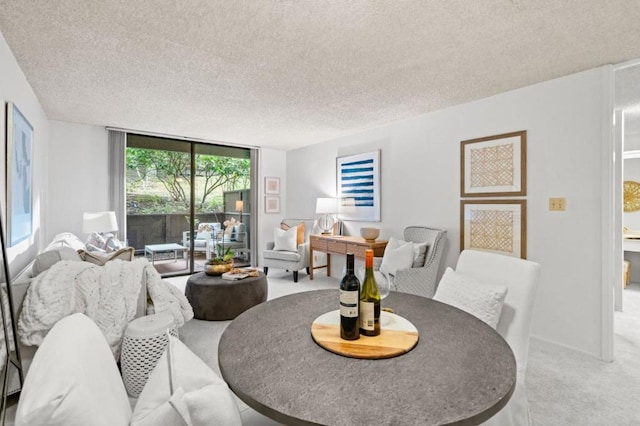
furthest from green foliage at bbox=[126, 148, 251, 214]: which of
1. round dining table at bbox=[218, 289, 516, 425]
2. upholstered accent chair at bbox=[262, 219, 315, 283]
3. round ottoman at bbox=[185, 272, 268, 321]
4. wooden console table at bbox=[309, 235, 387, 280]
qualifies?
round dining table at bbox=[218, 289, 516, 425]

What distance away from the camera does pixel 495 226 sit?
10.5 ft

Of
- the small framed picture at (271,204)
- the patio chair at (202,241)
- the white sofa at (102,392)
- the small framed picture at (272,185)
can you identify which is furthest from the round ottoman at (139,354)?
the small framed picture at (272,185)

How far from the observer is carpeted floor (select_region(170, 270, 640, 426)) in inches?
71.2

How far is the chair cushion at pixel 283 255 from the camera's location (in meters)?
4.87

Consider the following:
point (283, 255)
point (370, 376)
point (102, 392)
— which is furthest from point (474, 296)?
point (283, 255)

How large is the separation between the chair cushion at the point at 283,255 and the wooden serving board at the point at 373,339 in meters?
3.56

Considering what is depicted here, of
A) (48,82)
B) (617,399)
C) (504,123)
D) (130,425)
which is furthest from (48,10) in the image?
(617,399)

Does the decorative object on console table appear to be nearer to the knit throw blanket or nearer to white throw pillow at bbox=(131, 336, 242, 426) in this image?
the knit throw blanket

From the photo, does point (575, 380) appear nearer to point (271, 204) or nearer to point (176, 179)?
point (271, 204)

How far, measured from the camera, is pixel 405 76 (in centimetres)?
273

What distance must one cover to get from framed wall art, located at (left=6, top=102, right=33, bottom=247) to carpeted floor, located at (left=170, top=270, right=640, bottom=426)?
156cm

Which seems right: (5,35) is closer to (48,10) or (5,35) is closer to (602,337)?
(48,10)

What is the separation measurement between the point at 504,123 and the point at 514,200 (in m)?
0.77

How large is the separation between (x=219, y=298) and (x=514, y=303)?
2611 millimetres
